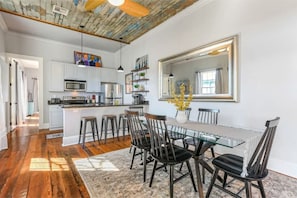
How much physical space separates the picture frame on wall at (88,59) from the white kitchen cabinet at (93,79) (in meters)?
0.31

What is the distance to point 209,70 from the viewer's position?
3.23 metres

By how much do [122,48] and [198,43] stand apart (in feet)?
12.7

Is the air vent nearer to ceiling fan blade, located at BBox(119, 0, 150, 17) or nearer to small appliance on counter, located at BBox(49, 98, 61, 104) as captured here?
ceiling fan blade, located at BBox(119, 0, 150, 17)

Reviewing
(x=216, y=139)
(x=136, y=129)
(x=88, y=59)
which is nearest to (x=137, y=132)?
(x=136, y=129)

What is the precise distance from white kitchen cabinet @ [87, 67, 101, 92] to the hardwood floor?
264 cm

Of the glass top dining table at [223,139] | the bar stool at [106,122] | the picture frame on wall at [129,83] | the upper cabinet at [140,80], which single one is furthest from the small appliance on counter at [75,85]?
the glass top dining table at [223,139]

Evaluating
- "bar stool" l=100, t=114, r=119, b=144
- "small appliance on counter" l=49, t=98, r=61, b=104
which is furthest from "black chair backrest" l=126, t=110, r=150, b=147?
"small appliance on counter" l=49, t=98, r=61, b=104

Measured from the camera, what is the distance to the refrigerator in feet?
20.6

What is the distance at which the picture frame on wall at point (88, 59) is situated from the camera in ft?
19.9

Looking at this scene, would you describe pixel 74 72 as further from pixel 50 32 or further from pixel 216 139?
pixel 216 139

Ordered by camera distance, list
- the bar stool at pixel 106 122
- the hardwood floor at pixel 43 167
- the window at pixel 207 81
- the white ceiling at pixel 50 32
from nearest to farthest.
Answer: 1. the hardwood floor at pixel 43 167
2. the window at pixel 207 81
3. the bar stool at pixel 106 122
4. the white ceiling at pixel 50 32

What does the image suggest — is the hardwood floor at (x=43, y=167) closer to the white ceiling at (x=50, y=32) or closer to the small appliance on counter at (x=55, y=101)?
the small appliance on counter at (x=55, y=101)

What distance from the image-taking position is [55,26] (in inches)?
173

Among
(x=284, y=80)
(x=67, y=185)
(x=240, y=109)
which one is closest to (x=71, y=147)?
(x=67, y=185)
